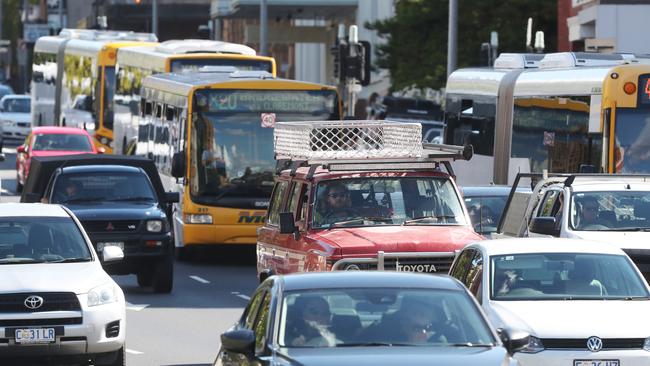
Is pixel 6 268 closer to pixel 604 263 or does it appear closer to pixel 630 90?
pixel 604 263

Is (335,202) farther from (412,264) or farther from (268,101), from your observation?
(268,101)

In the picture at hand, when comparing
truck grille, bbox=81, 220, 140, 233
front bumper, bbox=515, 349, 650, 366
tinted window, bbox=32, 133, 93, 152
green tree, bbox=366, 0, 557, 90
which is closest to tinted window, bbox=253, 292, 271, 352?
front bumper, bbox=515, 349, 650, 366

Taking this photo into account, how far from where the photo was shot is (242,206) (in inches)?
1075

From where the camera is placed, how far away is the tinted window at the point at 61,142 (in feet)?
138

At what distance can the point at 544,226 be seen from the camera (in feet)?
55.0

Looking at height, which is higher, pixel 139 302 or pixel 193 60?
pixel 193 60

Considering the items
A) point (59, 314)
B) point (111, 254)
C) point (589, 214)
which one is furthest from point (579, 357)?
point (111, 254)

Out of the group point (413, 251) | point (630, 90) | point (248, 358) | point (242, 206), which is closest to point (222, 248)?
point (242, 206)

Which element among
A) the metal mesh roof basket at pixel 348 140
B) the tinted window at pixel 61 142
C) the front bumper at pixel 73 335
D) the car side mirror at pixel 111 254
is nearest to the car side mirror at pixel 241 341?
the front bumper at pixel 73 335

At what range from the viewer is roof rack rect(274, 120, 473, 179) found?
17.5m

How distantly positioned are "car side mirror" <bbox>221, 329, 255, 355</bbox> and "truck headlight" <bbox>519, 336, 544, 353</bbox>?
287 centimetres

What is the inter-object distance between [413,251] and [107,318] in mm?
3239

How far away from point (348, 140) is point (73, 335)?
18.7 feet

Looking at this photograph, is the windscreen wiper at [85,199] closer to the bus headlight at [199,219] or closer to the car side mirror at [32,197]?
the car side mirror at [32,197]
